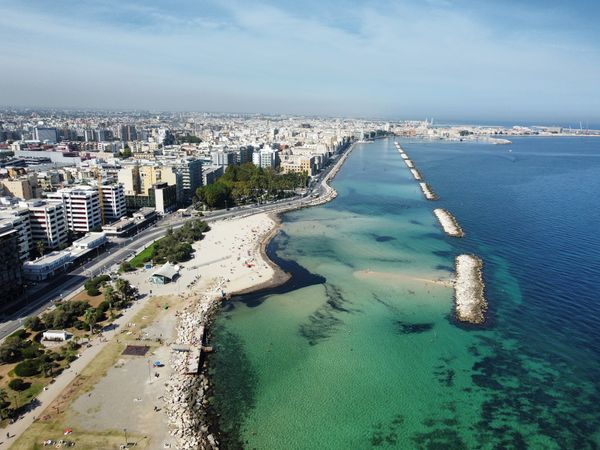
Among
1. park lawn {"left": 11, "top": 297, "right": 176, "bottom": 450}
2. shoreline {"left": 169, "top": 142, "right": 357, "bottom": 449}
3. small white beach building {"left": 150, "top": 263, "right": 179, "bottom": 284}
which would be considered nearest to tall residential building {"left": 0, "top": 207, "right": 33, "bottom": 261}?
small white beach building {"left": 150, "top": 263, "right": 179, "bottom": 284}

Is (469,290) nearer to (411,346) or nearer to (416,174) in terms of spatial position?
(411,346)

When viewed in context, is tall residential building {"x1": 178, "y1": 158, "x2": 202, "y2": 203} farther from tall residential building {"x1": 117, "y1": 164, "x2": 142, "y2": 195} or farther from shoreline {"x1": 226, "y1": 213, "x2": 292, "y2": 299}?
shoreline {"x1": 226, "y1": 213, "x2": 292, "y2": 299}

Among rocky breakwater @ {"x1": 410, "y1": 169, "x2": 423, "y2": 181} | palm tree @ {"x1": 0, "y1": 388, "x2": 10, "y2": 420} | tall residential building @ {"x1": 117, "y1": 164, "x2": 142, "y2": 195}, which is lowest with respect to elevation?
palm tree @ {"x1": 0, "y1": 388, "x2": 10, "y2": 420}

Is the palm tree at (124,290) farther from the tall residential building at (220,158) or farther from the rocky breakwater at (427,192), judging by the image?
the tall residential building at (220,158)

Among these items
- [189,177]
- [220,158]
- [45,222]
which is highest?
[220,158]

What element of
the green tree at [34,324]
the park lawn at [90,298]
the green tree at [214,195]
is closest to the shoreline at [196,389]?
the park lawn at [90,298]

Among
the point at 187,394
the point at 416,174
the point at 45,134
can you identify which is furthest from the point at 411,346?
the point at 45,134
